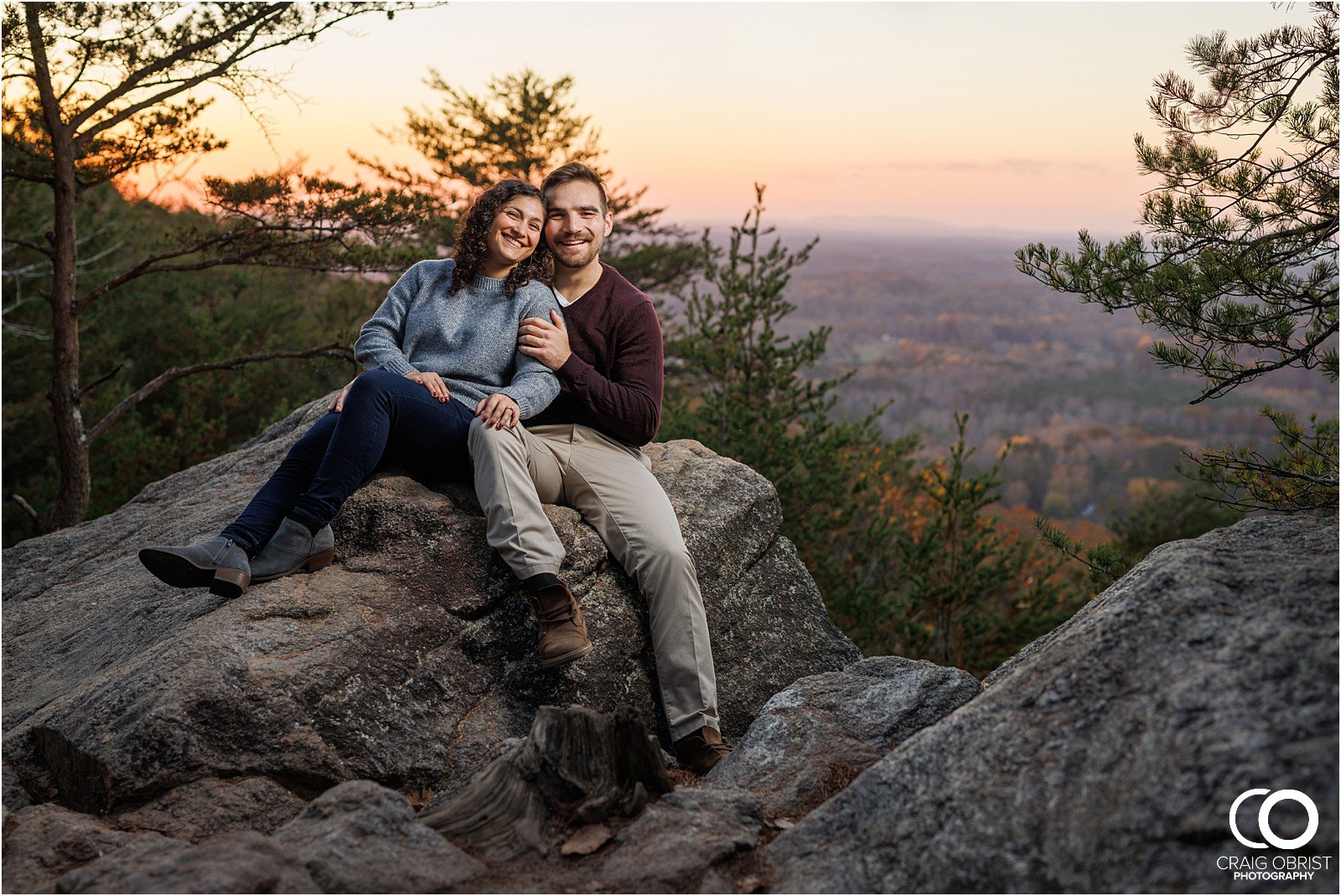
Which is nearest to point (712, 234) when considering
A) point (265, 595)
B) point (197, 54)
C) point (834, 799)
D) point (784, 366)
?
point (784, 366)

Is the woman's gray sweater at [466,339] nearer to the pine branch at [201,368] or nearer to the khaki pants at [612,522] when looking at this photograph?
the khaki pants at [612,522]

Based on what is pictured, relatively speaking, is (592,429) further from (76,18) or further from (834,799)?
(76,18)

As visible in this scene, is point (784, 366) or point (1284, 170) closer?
point (1284, 170)

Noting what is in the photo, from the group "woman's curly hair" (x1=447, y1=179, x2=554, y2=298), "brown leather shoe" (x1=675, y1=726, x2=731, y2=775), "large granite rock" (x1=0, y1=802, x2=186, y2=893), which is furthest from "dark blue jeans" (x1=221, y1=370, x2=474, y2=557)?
"brown leather shoe" (x1=675, y1=726, x2=731, y2=775)

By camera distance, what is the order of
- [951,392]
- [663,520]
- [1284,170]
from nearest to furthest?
[1284,170], [663,520], [951,392]

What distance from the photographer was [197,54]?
829 centimetres

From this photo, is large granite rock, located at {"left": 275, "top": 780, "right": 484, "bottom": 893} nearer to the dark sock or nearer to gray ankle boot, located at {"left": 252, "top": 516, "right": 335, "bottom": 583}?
the dark sock

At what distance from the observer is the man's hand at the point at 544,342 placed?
4027 mm

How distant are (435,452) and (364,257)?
18.2ft

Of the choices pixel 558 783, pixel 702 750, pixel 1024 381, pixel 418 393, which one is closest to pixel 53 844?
pixel 558 783

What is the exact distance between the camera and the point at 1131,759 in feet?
7.44

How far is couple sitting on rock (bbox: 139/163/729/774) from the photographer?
3.69 m

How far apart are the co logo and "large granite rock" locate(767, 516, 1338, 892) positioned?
13 millimetres

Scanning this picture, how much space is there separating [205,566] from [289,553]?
0.31 metres
